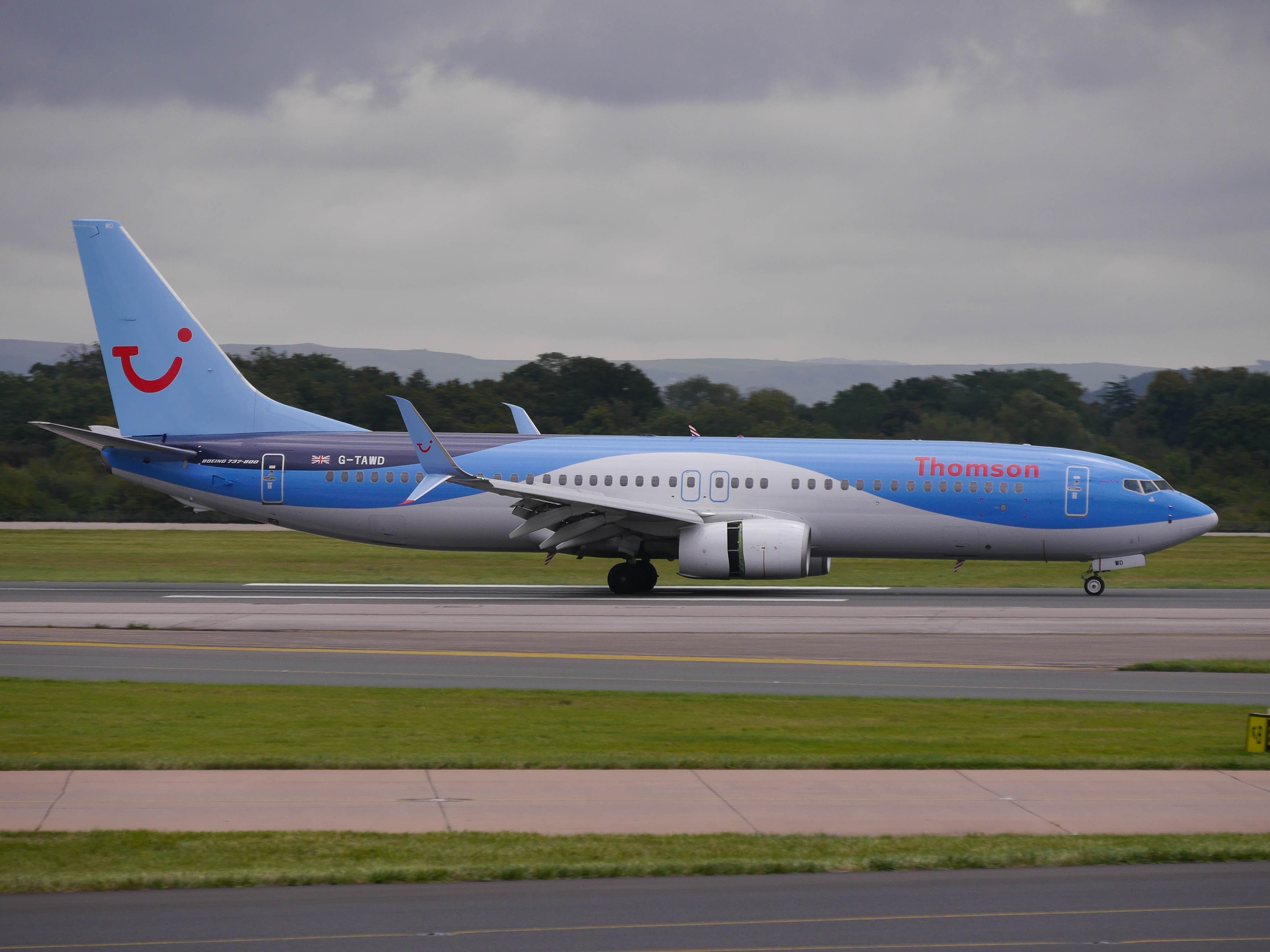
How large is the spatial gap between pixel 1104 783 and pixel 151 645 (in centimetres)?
1498

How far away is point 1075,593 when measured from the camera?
32.0 m

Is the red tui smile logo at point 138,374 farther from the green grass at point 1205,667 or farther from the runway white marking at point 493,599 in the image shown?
the green grass at point 1205,667

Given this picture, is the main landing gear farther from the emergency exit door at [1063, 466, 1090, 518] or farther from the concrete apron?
the concrete apron

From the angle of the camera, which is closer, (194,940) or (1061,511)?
(194,940)

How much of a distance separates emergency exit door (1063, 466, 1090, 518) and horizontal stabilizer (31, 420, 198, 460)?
860 inches

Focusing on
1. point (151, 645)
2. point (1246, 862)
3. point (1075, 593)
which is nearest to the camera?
point (1246, 862)

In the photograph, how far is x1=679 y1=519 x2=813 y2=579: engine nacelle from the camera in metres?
29.3

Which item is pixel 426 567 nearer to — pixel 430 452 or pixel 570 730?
pixel 430 452

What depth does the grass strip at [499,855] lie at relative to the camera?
8.69 metres

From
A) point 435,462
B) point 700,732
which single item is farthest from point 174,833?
point 435,462

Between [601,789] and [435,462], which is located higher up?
[435,462]

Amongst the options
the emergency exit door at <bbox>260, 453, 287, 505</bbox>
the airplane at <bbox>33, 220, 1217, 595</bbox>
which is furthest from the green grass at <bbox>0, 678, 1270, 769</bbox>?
the emergency exit door at <bbox>260, 453, 287, 505</bbox>

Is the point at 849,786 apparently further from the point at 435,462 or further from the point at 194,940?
the point at 435,462

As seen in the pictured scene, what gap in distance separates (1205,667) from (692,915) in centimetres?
1358
